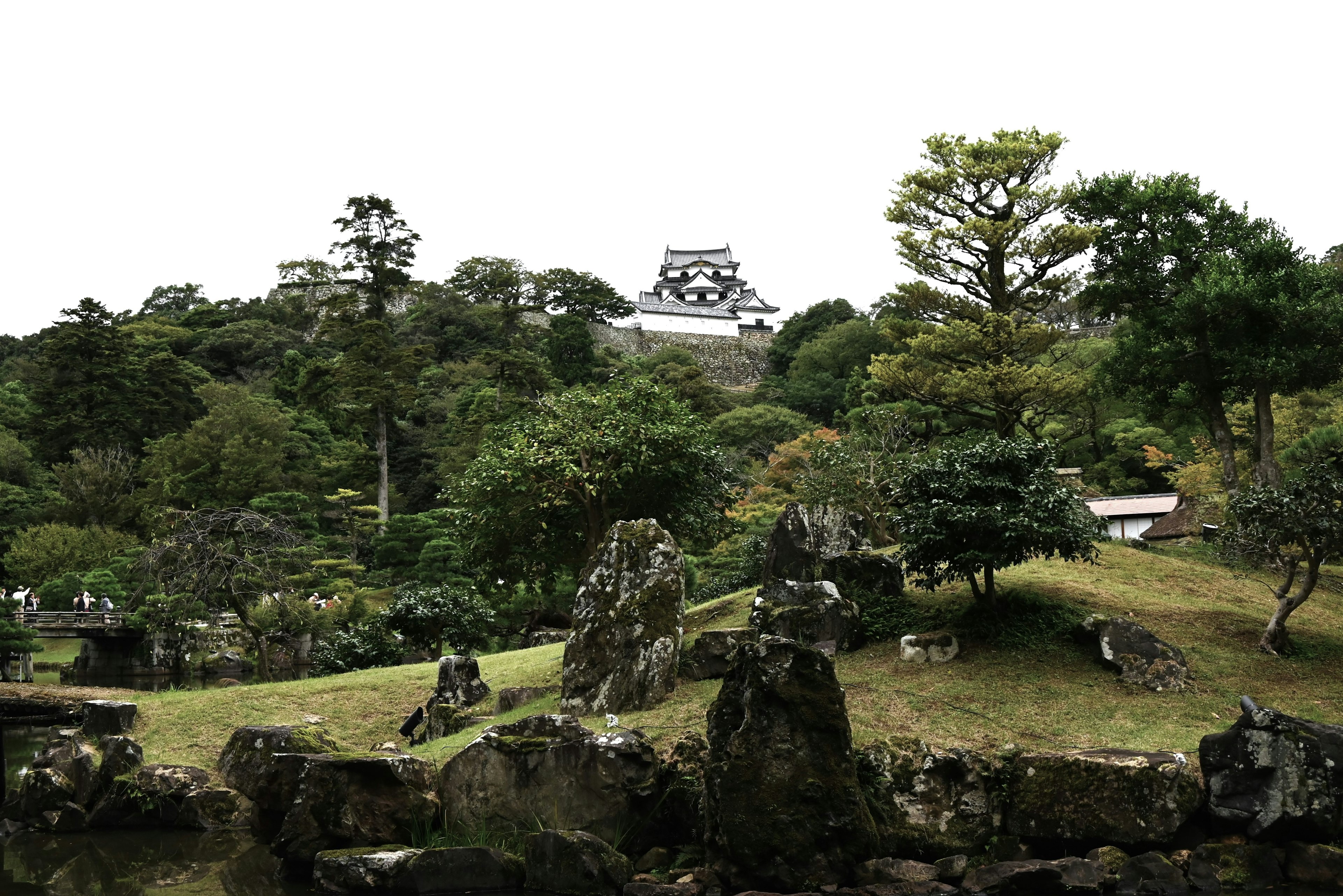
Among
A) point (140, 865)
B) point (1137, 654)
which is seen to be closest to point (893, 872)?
point (1137, 654)

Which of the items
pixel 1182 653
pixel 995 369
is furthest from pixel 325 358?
pixel 1182 653

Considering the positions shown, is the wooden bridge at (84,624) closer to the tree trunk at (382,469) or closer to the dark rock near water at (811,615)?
the tree trunk at (382,469)

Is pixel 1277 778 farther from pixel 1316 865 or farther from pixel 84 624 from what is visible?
pixel 84 624

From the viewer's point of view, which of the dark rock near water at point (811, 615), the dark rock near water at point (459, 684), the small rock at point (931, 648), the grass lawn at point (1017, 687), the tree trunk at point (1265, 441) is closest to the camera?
the grass lawn at point (1017, 687)

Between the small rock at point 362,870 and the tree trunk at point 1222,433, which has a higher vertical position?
the tree trunk at point 1222,433

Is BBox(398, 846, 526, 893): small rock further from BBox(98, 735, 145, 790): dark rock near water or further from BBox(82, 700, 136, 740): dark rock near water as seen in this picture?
BBox(82, 700, 136, 740): dark rock near water

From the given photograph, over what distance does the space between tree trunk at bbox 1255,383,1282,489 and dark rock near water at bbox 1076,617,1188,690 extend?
22.8ft

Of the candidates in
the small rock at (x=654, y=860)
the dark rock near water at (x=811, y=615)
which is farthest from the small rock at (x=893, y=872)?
the dark rock near water at (x=811, y=615)

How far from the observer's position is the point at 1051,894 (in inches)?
340

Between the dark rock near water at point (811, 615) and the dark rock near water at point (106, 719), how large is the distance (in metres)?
7.91

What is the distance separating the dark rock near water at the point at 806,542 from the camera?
15.8 m

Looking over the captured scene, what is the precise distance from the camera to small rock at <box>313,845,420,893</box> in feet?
30.3

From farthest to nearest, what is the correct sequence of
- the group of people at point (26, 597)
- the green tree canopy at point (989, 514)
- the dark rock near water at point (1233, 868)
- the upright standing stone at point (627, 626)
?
1. the group of people at point (26, 597)
2. the green tree canopy at point (989, 514)
3. the upright standing stone at point (627, 626)
4. the dark rock near water at point (1233, 868)

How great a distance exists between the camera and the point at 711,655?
41.8 ft
